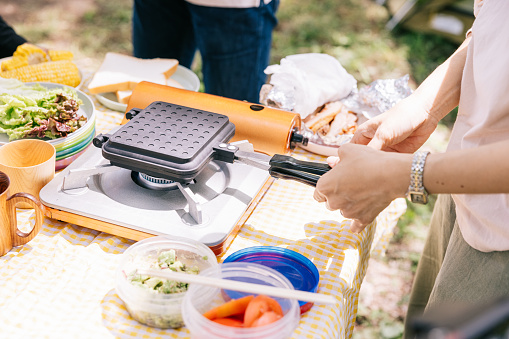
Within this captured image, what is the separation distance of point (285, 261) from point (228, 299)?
22cm

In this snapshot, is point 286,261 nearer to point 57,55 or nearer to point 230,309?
point 230,309

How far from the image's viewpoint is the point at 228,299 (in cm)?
96

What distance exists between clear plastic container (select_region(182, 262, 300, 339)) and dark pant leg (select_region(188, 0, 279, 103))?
1.30 m

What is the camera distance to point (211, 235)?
1126 millimetres

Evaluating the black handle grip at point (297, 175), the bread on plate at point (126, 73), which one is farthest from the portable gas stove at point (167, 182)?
the bread on plate at point (126, 73)

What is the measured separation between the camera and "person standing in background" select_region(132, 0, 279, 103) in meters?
2.02

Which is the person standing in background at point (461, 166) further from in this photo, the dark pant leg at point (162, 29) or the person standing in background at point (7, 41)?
the person standing in background at point (7, 41)

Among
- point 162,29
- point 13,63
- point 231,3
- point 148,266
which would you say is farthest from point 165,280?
point 162,29

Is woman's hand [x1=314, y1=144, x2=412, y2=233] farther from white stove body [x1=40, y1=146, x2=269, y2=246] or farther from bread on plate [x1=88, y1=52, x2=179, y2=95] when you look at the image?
bread on plate [x1=88, y1=52, x2=179, y2=95]

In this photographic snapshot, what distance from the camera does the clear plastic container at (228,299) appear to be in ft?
2.80

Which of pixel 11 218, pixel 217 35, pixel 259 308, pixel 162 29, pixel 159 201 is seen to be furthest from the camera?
pixel 162 29

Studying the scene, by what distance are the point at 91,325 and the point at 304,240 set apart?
1.81 ft

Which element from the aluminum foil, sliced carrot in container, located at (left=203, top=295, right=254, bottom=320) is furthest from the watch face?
the aluminum foil

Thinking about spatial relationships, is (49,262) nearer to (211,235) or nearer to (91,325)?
(91,325)
